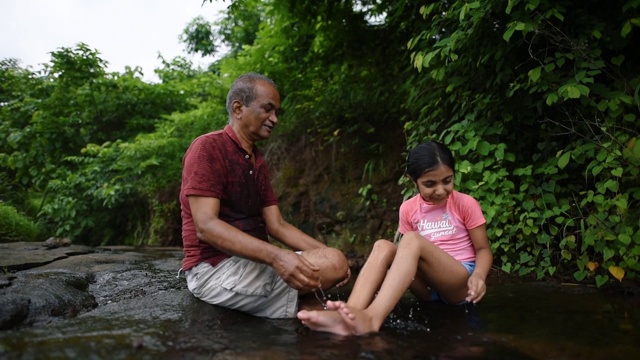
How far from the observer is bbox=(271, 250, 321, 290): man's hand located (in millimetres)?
2268

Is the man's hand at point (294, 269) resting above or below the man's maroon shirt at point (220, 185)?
below

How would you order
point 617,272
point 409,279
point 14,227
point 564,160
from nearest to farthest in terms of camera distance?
1. point 409,279
2. point 617,272
3. point 564,160
4. point 14,227

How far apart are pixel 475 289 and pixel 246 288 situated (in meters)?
1.25

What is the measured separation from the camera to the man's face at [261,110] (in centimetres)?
272

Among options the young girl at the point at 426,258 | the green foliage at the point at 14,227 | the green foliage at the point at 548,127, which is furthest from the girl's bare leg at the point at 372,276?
the green foliage at the point at 14,227

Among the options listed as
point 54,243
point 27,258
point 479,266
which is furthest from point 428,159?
point 54,243

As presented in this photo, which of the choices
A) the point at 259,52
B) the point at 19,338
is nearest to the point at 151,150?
the point at 259,52

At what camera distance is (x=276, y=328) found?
7.88ft

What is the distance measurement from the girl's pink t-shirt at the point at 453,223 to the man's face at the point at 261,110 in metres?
1.14

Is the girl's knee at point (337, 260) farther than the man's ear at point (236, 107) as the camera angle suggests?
No

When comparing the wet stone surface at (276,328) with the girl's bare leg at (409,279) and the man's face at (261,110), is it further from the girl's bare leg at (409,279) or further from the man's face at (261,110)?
the man's face at (261,110)

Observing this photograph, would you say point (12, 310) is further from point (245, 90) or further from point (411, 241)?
point (411, 241)

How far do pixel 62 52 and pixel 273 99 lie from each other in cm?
850

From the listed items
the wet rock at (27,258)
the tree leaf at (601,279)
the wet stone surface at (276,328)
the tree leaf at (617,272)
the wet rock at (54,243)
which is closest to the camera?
the wet stone surface at (276,328)
